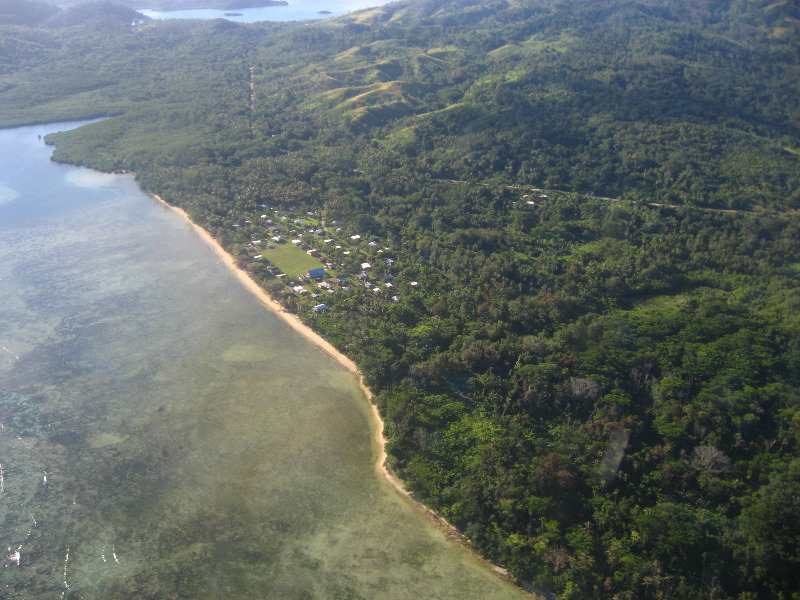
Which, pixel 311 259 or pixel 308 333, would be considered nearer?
pixel 308 333

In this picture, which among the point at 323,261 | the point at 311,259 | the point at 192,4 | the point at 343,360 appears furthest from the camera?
the point at 192,4

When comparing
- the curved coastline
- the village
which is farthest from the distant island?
the village

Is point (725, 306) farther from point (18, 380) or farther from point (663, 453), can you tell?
point (18, 380)

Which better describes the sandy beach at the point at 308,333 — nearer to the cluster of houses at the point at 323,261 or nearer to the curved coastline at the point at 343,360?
the curved coastline at the point at 343,360

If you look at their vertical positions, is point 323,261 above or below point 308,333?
above


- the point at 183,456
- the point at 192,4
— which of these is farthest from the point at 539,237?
the point at 192,4

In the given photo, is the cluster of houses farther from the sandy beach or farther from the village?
the sandy beach

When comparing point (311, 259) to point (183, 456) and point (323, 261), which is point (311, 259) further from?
point (183, 456)
